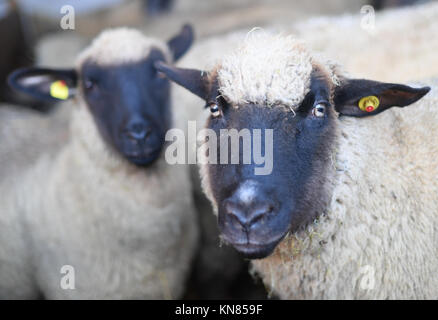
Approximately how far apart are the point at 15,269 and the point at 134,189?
A: 1.37 m

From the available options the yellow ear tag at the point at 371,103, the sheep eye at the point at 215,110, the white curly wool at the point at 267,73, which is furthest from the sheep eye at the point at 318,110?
the sheep eye at the point at 215,110

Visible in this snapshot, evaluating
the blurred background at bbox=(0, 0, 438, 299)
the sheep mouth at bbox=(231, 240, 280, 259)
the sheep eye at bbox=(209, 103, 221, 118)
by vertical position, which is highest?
the blurred background at bbox=(0, 0, 438, 299)

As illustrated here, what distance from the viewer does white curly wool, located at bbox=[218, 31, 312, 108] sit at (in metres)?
2.39

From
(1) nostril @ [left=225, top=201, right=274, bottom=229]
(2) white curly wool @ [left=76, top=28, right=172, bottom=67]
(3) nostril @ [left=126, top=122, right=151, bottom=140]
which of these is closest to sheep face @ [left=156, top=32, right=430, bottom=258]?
(1) nostril @ [left=225, top=201, right=274, bottom=229]

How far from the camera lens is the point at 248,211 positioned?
2.15m

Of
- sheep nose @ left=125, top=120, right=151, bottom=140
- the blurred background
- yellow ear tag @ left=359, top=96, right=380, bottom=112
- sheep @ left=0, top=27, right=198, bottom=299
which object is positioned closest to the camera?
yellow ear tag @ left=359, top=96, right=380, bottom=112

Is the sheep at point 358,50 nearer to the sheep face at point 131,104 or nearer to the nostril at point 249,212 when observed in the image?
the sheep face at point 131,104

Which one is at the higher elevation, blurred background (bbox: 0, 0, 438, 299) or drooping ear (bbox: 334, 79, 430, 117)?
blurred background (bbox: 0, 0, 438, 299)

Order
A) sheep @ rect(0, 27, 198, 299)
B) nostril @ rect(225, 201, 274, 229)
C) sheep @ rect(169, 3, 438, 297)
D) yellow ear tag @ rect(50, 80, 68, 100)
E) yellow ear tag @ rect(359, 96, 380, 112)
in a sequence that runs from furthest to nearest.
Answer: sheep @ rect(169, 3, 438, 297) < yellow ear tag @ rect(50, 80, 68, 100) < sheep @ rect(0, 27, 198, 299) < yellow ear tag @ rect(359, 96, 380, 112) < nostril @ rect(225, 201, 274, 229)

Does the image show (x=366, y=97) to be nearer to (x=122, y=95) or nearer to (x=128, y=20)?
(x=122, y=95)

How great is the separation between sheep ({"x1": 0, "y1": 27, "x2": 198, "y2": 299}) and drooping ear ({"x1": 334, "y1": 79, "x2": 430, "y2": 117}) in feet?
5.04

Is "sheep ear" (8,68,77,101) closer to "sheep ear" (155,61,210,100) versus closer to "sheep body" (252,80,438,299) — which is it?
"sheep ear" (155,61,210,100)

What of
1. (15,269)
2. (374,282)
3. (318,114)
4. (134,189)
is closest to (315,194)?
(318,114)

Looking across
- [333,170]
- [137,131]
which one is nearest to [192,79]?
[137,131]
